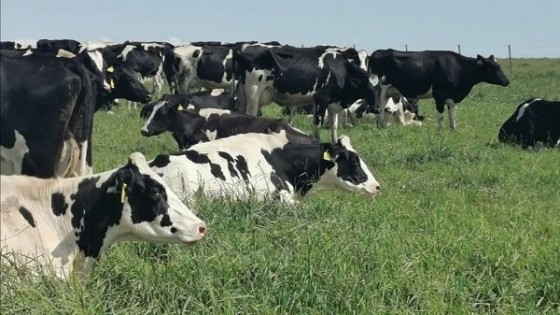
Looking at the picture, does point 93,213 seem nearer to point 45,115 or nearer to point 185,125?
point 45,115

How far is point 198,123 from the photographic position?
11898mm

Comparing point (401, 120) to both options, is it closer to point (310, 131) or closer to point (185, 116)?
point (310, 131)

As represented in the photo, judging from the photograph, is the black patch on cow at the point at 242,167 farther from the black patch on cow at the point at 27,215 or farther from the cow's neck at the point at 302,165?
the black patch on cow at the point at 27,215

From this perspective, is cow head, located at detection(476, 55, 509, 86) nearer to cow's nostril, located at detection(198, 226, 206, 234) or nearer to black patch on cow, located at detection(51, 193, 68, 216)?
cow's nostril, located at detection(198, 226, 206, 234)

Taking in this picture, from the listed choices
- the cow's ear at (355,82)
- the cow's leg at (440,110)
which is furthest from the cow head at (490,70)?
the cow's ear at (355,82)

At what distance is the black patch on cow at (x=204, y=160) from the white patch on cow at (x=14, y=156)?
11.8ft

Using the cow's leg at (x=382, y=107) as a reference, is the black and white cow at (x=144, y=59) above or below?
above

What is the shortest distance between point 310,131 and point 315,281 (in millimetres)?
11727

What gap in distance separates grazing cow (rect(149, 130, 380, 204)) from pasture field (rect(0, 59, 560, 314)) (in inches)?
9.6

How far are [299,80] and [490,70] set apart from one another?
5.81m

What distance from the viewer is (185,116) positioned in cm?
1215

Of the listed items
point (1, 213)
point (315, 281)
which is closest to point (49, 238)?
point (1, 213)

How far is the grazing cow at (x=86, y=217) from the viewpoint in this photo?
471 cm

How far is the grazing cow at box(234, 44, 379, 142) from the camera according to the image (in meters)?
16.2
